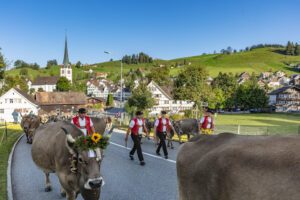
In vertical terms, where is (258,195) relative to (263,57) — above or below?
below

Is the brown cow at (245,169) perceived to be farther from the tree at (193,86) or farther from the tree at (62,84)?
the tree at (62,84)

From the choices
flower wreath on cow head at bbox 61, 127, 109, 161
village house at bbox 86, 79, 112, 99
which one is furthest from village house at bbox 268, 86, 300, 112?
flower wreath on cow head at bbox 61, 127, 109, 161

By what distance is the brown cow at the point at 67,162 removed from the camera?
147 inches

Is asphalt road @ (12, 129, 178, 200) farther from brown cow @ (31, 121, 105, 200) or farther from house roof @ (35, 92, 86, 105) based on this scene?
house roof @ (35, 92, 86, 105)

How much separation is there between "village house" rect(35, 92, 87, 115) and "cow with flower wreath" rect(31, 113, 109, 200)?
59.1 meters

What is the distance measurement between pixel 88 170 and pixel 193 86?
5233cm

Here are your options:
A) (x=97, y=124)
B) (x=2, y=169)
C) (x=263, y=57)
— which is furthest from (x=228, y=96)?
(x=263, y=57)

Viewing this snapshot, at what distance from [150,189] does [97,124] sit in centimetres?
655

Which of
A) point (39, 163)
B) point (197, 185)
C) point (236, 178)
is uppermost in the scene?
point (236, 178)

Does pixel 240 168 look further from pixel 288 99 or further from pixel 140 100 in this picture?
pixel 288 99

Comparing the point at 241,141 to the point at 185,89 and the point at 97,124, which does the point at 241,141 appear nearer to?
the point at 97,124

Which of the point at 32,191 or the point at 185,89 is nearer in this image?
the point at 32,191

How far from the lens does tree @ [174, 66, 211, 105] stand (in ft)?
172

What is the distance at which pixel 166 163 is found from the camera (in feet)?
31.4
